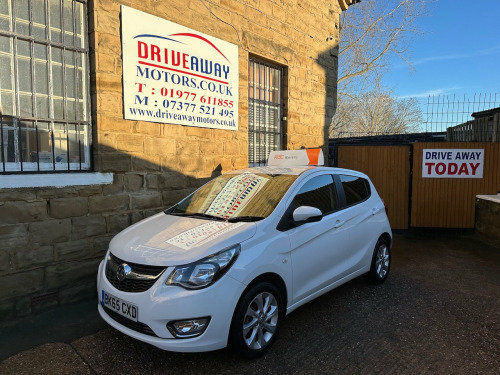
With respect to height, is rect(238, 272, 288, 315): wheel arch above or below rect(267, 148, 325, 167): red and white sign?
below

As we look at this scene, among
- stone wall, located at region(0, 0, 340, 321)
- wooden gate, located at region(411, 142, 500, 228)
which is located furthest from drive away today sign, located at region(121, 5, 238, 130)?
wooden gate, located at region(411, 142, 500, 228)

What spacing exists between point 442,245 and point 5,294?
7386 mm

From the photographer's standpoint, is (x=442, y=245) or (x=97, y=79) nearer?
(x=97, y=79)

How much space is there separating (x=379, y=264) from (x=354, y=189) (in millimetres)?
1122

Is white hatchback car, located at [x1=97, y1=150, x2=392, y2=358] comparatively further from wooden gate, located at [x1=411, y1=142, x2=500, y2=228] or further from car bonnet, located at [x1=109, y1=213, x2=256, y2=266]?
wooden gate, located at [x1=411, y1=142, x2=500, y2=228]

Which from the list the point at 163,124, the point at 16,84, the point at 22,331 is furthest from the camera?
the point at 163,124

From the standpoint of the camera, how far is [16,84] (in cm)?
405

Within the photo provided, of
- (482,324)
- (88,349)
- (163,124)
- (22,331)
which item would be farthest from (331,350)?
(163,124)

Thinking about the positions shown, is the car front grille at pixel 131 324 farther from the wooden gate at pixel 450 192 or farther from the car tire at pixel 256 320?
the wooden gate at pixel 450 192

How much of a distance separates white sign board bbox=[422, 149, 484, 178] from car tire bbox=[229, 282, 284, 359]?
6.30 metres

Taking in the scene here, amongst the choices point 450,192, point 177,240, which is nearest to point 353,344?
point 177,240

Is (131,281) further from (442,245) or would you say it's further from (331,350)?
(442,245)

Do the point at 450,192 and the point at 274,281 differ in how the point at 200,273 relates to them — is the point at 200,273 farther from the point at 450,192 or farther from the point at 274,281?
the point at 450,192

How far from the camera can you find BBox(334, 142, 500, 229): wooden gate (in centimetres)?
789
